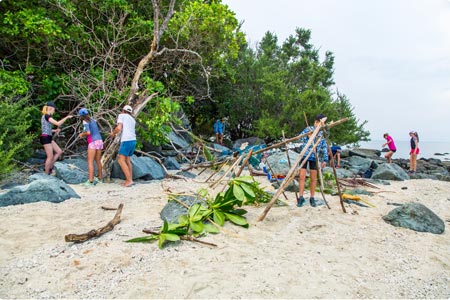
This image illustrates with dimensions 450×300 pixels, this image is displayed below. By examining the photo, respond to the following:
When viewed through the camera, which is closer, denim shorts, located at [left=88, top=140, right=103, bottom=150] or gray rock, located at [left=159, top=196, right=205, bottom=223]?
gray rock, located at [left=159, top=196, right=205, bottom=223]

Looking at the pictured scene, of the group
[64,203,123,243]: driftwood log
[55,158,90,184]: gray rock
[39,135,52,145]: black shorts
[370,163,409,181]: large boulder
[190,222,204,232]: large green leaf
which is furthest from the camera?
[370,163,409,181]: large boulder

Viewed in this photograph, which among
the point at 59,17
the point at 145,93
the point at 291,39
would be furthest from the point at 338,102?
the point at 59,17

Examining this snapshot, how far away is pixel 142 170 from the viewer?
7559 millimetres

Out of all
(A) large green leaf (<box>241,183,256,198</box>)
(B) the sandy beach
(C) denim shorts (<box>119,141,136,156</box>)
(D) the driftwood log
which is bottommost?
(B) the sandy beach

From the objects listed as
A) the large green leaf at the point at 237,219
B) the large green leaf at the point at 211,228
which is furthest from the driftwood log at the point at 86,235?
the large green leaf at the point at 237,219

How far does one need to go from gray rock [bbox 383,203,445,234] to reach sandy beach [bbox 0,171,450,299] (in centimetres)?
14

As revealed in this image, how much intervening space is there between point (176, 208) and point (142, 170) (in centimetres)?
365

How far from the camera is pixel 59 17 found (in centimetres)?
894

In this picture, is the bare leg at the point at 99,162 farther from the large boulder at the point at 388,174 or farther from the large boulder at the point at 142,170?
the large boulder at the point at 388,174

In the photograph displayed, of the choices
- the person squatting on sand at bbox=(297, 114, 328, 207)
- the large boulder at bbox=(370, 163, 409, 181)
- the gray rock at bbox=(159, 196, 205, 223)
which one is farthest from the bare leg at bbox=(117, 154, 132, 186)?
the large boulder at bbox=(370, 163, 409, 181)

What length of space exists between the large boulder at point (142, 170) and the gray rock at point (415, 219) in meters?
5.17

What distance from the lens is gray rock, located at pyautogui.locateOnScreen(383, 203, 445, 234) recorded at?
438 centimetres

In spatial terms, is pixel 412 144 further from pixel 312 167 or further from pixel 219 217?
pixel 219 217

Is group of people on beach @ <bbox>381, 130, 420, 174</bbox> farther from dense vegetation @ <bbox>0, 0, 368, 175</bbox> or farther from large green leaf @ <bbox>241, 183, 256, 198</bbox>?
large green leaf @ <bbox>241, 183, 256, 198</bbox>
